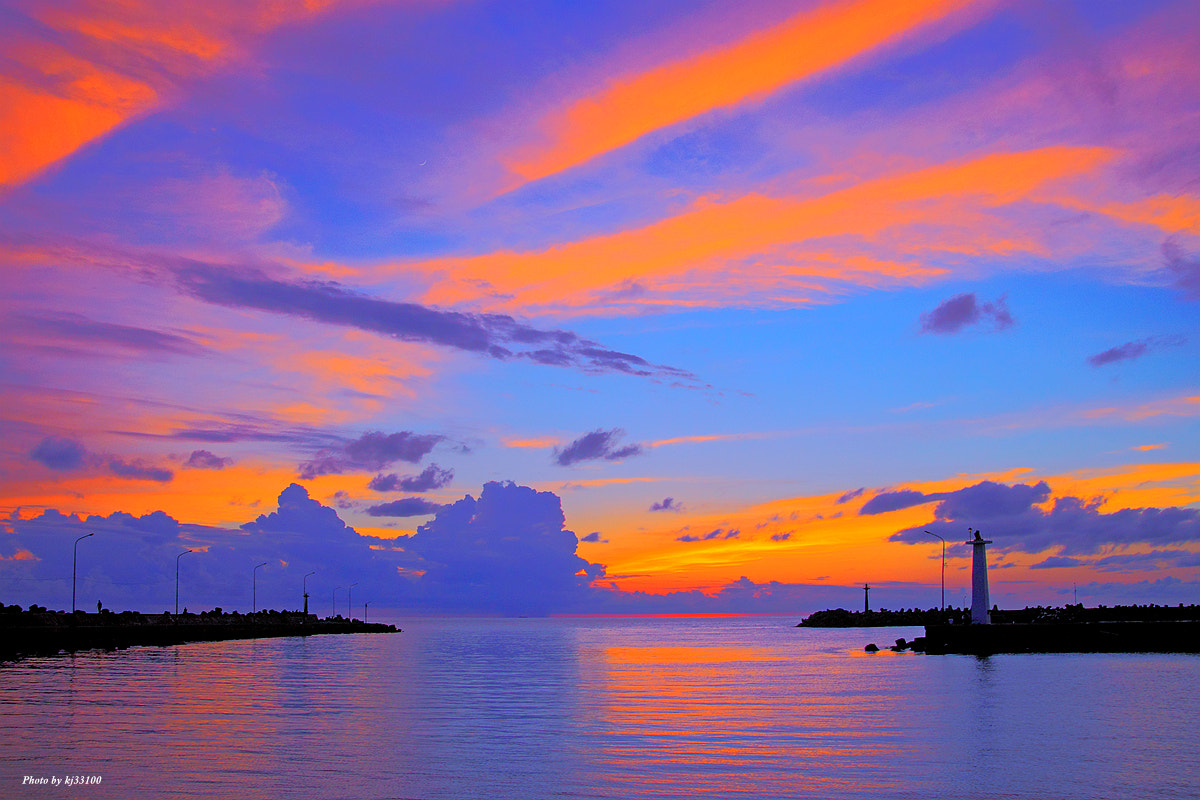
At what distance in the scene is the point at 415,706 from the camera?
4575cm

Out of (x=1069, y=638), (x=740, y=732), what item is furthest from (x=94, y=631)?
(x=1069, y=638)

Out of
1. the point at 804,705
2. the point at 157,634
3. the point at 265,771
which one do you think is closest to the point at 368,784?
the point at 265,771

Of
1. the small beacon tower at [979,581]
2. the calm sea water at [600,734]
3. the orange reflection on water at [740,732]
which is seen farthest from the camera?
the small beacon tower at [979,581]

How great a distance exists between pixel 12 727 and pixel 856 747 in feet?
96.5

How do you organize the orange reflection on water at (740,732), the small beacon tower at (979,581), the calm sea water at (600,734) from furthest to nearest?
the small beacon tower at (979,581) < the orange reflection on water at (740,732) < the calm sea water at (600,734)

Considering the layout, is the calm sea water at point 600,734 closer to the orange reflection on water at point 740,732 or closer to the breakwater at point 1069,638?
the orange reflection on water at point 740,732

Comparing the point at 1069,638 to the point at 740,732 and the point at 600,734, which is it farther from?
the point at 600,734

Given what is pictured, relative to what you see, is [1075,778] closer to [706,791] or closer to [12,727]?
[706,791]

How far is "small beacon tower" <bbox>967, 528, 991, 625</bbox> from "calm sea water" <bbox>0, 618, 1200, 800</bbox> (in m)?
16.6

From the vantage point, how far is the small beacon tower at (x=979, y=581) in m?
83.0

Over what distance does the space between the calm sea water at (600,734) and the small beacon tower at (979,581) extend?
16.6 metres

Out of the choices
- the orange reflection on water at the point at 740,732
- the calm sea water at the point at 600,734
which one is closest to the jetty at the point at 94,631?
the calm sea water at the point at 600,734

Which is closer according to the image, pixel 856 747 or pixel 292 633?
pixel 856 747

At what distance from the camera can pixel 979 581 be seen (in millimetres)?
84938
